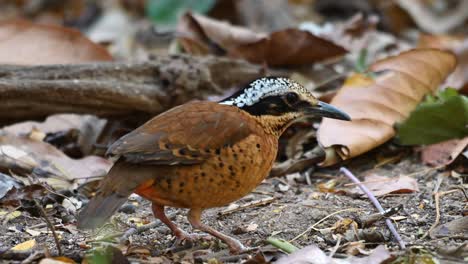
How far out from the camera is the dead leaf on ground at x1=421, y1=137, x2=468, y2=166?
5.55 meters

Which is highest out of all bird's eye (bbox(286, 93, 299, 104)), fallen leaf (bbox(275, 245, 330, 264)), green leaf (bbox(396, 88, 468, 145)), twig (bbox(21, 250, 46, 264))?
bird's eye (bbox(286, 93, 299, 104))

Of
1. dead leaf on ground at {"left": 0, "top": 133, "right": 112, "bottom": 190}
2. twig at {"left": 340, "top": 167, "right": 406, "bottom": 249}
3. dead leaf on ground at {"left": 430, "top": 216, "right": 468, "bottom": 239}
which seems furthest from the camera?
dead leaf on ground at {"left": 0, "top": 133, "right": 112, "bottom": 190}

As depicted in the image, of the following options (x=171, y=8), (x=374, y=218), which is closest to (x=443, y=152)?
(x=374, y=218)

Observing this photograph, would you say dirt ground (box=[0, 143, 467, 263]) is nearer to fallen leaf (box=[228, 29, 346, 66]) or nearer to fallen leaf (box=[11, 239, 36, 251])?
fallen leaf (box=[11, 239, 36, 251])

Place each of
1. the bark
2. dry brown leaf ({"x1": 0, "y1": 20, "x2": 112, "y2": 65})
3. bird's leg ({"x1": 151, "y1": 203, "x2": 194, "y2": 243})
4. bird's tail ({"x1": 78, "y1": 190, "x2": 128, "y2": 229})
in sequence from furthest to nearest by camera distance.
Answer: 1. dry brown leaf ({"x1": 0, "y1": 20, "x2": 112, "y2": 65})
2. the bark
3. bird's leg ({"x1": 151, "y1": 203, "x2": 194, "y2": 243})
4. bird's tail ({"x1": 78, "y1": 190, "x2": 128, "y2": 229})

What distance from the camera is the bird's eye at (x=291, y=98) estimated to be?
15.4 ft

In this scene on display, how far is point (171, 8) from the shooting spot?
9.41 metres

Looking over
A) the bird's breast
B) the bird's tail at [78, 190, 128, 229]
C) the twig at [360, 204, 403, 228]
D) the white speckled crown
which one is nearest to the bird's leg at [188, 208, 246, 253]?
the bird's breast

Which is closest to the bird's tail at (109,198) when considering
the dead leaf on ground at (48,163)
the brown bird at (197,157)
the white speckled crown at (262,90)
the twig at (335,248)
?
the brown bird at (197,157)

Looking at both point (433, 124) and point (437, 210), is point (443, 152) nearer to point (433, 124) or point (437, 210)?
point (433, 124)

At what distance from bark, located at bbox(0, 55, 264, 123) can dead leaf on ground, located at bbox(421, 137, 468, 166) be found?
176 centimetres

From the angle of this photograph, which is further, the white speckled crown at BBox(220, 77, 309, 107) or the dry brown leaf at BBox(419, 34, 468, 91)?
the dry brown leaf at BBox(419, 34, 468, 91)

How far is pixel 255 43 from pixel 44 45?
1.84m

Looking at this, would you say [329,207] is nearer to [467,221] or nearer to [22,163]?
[467,221]
